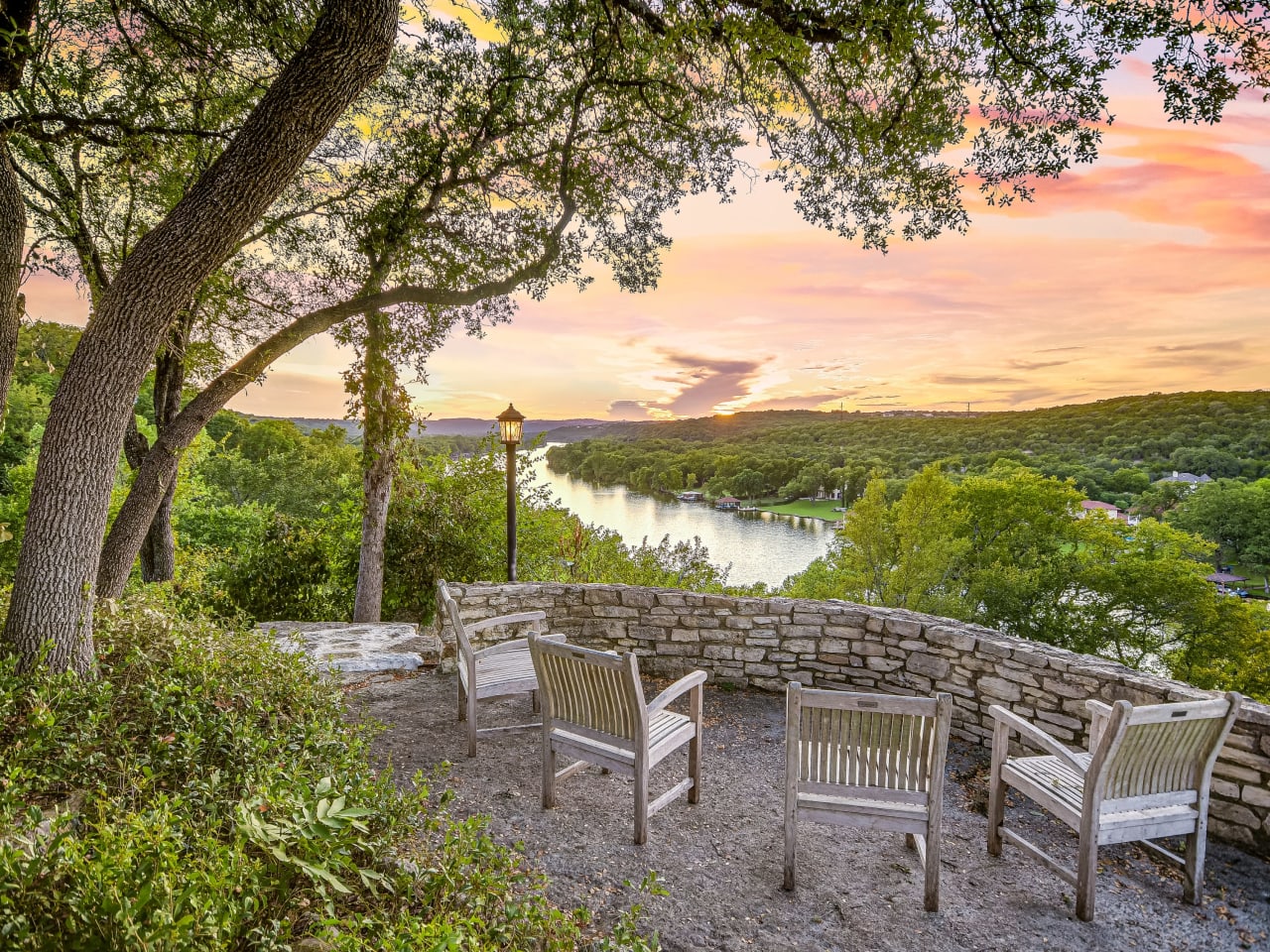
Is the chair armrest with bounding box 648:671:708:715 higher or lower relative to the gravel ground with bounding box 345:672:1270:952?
higher

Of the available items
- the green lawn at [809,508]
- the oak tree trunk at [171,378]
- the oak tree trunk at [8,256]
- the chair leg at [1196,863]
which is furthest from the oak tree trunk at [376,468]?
the green lawn at [809,508]

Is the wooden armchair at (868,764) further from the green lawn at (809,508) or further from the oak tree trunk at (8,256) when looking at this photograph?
the green lawn at (809,508)

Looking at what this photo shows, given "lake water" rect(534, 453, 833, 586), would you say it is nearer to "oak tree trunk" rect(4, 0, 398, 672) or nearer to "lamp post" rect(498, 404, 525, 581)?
"lamp post" rect(498, 404, 525, 581)

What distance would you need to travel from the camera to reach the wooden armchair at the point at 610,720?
2848mm

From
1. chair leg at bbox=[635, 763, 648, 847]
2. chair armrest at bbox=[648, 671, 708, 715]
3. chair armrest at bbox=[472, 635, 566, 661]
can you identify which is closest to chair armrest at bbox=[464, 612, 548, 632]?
chair armrest at bbox=[472, 635, 566, 661]

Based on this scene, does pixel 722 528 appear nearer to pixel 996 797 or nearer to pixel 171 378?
pixel 171 378

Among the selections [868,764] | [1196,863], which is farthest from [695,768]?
[1196,863]

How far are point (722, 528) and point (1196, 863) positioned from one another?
1182 inches

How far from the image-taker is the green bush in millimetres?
1189

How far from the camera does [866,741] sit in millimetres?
2506

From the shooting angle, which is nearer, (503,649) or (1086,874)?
(1086,874)

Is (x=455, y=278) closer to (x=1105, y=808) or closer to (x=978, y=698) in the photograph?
(x=978, y=698)

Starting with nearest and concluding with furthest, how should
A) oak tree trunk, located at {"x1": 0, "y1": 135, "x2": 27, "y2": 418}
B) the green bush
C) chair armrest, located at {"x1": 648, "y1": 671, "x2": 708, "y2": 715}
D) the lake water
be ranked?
1. the green bush
2. chair armrest, located at {"x1": 648, "y1": 671, "x2": 708, "y2": 715}
3. oak tree trunk, located at {"x1": 0, "y1": 135, "x2": 27, "y2": 418}
4. the lake water

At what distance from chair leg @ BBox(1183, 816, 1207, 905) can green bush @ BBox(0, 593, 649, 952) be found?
2.43 meters
